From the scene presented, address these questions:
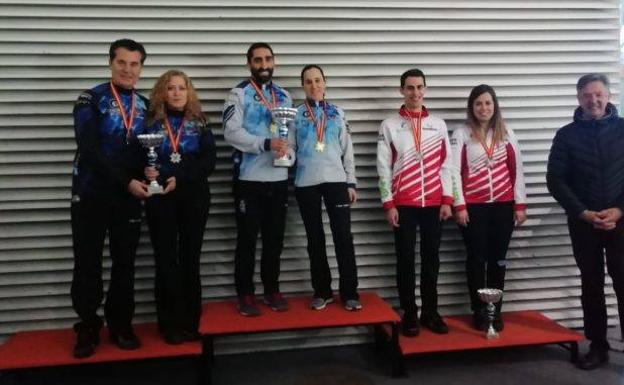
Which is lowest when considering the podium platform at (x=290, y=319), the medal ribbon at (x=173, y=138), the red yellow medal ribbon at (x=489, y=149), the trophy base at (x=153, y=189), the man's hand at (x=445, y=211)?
the podium platform at (x=290, y=319)

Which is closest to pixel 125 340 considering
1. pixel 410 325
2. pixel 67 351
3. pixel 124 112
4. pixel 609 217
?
pixel 67 351

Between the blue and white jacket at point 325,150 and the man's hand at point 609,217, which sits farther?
the blue and white jacket at point 325,150

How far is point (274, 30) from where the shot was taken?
3.74 m

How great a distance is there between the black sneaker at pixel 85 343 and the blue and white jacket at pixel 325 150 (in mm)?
1611

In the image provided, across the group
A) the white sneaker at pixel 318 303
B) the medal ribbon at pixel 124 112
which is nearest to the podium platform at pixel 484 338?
the white sneaker at pixel 318 303

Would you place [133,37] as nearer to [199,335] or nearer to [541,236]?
[199,335]

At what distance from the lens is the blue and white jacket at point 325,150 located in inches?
132

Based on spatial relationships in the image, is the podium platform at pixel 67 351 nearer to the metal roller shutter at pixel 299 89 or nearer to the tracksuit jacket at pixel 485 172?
the metal roller shutter at pixel 299 89

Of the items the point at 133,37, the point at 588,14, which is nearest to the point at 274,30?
the point at 133,37

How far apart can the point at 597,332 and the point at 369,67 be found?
2471 mm

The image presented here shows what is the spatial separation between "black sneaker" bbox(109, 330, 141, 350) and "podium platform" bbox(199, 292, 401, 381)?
416 mm

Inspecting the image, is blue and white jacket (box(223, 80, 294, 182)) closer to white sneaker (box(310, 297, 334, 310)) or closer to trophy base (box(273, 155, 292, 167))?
trophy base (box(273, 155, 292, 167))

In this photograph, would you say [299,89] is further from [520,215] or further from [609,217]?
[609,217]

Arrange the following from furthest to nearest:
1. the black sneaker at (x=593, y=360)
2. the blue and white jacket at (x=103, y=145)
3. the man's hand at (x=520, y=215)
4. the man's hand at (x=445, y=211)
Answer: the man's hand at (x=520, y=215), the man's hand at (x=445, y=211), the black sneaker at (x=593, y=360), the blue and white jacket at (x=103, y=145)
